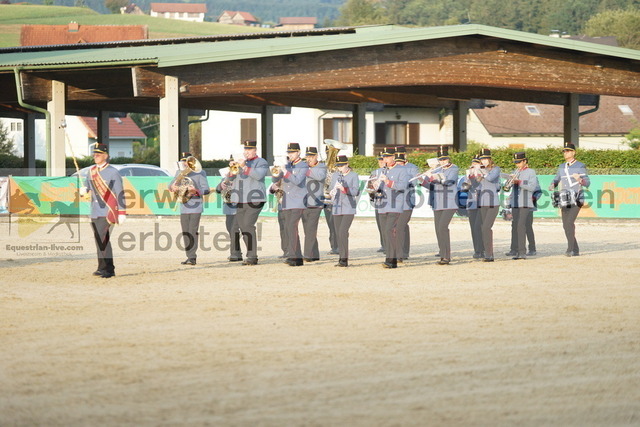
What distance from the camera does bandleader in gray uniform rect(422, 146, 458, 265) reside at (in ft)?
57.6

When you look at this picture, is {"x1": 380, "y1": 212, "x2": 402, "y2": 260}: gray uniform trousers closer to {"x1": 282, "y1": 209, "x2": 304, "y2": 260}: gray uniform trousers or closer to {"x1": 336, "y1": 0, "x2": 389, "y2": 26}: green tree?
{"x1": 282, "y1": 209, "x2": 304, "y2": 260}: gray uniform trousers

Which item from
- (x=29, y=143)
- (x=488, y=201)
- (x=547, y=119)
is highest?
(x=547, y=119)

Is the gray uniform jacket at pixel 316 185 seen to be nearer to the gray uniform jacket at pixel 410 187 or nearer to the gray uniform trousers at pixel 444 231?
the gray uniform jacket at pixel 410 187

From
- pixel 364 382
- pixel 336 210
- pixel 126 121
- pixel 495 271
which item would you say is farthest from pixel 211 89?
pixel 126 121

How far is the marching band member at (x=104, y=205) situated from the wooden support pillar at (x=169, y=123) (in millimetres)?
13324

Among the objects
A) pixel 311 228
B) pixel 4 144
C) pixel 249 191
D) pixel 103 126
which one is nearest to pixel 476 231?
pixel 311 228

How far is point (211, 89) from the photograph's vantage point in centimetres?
2931

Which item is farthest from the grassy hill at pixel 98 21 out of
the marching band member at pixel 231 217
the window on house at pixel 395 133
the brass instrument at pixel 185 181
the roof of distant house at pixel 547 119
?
the brass instrument at pixel 185 181

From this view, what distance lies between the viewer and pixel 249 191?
17.4 meters

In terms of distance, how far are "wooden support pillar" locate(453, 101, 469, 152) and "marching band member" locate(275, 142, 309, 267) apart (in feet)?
63.3

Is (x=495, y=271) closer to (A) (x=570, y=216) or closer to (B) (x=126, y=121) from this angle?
(A) (x=570, y=216)

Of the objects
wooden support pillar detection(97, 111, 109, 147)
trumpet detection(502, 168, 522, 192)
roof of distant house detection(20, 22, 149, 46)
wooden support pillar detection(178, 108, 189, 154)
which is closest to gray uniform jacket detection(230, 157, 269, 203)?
trumpet detection(502, 168, 522, 192)

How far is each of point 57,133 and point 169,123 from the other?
372 cm

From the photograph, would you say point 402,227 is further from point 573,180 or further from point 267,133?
point 267,133
